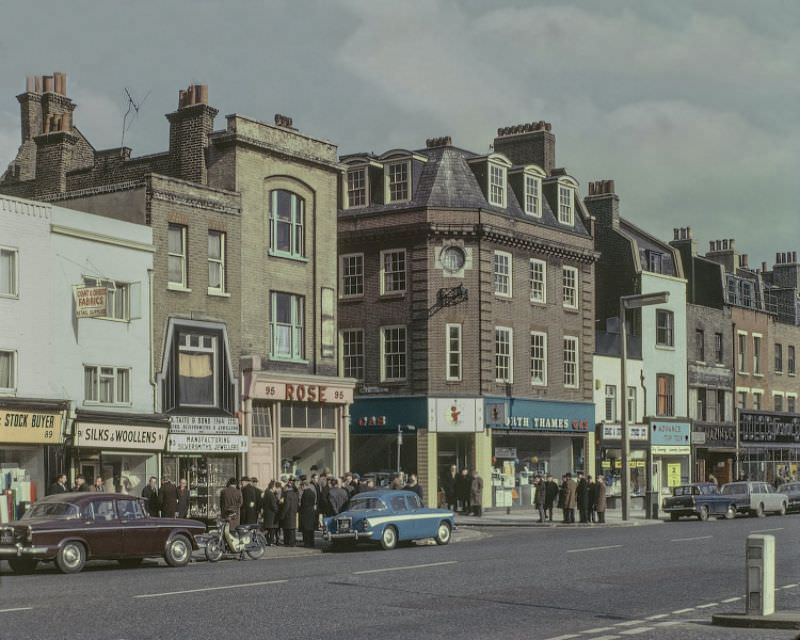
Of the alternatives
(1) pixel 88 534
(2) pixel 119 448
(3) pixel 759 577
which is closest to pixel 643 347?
(2) pixel 119 448

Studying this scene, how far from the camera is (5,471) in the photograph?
104 feet

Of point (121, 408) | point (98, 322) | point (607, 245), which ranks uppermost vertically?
point (607, 245)

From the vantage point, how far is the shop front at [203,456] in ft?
119

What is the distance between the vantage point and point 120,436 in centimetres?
3412

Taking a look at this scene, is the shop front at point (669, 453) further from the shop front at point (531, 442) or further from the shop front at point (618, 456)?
the shop front at point (531, 442)

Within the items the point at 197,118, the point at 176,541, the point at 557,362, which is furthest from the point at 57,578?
the point at 557,362

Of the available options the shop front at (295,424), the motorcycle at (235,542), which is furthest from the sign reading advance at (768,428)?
the motorcycle at (235,542)

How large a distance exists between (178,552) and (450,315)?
24.7 meters

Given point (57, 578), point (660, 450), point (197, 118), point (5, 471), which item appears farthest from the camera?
point (660, 450)

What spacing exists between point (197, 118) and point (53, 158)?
511cm

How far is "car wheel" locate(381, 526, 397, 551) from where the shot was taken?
99.2ft

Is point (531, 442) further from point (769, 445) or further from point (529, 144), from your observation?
point (769, 445)

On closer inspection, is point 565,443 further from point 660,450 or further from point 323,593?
point 323,593

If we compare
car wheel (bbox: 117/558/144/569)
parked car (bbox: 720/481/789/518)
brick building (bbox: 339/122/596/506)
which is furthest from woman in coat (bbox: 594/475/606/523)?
car wheel (bbox: 117/558/144/569)
